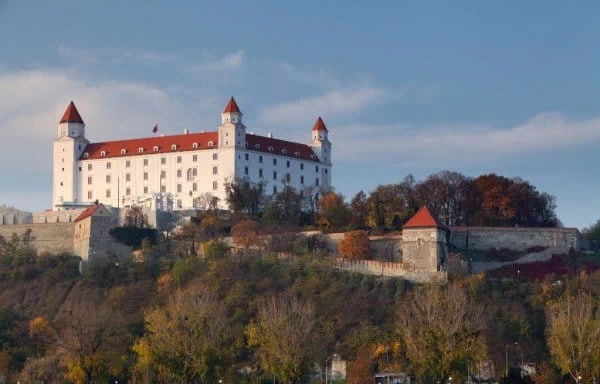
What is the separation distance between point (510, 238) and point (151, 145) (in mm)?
24229

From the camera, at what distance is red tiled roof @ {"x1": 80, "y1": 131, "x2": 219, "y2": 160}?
98750mm

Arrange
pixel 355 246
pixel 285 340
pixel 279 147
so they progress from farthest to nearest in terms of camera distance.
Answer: pixel 279 147
pixel 355 246
pixel 285 340

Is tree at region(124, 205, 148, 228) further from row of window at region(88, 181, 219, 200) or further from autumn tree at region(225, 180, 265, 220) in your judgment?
autumn tree at region(225, 180, 265, 220)

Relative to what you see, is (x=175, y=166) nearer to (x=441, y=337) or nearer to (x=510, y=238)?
(x=510, y=238)

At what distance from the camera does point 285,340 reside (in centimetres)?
6756

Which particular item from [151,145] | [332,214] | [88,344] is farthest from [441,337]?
[151,145]

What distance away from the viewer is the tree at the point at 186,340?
66500mm

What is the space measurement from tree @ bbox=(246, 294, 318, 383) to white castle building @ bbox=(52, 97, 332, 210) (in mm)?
23902

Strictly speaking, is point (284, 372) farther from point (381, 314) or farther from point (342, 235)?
point (342, 235)

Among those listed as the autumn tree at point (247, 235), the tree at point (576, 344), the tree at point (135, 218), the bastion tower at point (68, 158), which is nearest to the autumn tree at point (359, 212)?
the autumn tree at point (247, 235)

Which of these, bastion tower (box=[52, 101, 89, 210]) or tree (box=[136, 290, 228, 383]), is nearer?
tree (box=[136, 290, 228, 383])

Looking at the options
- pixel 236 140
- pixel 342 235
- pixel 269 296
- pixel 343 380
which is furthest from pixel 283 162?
pixel 343 380

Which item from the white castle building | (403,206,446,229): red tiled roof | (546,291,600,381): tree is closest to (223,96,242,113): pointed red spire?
the white castle building

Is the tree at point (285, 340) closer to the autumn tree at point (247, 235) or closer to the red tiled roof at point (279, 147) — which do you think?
the autumn tree at point (247, 235)
